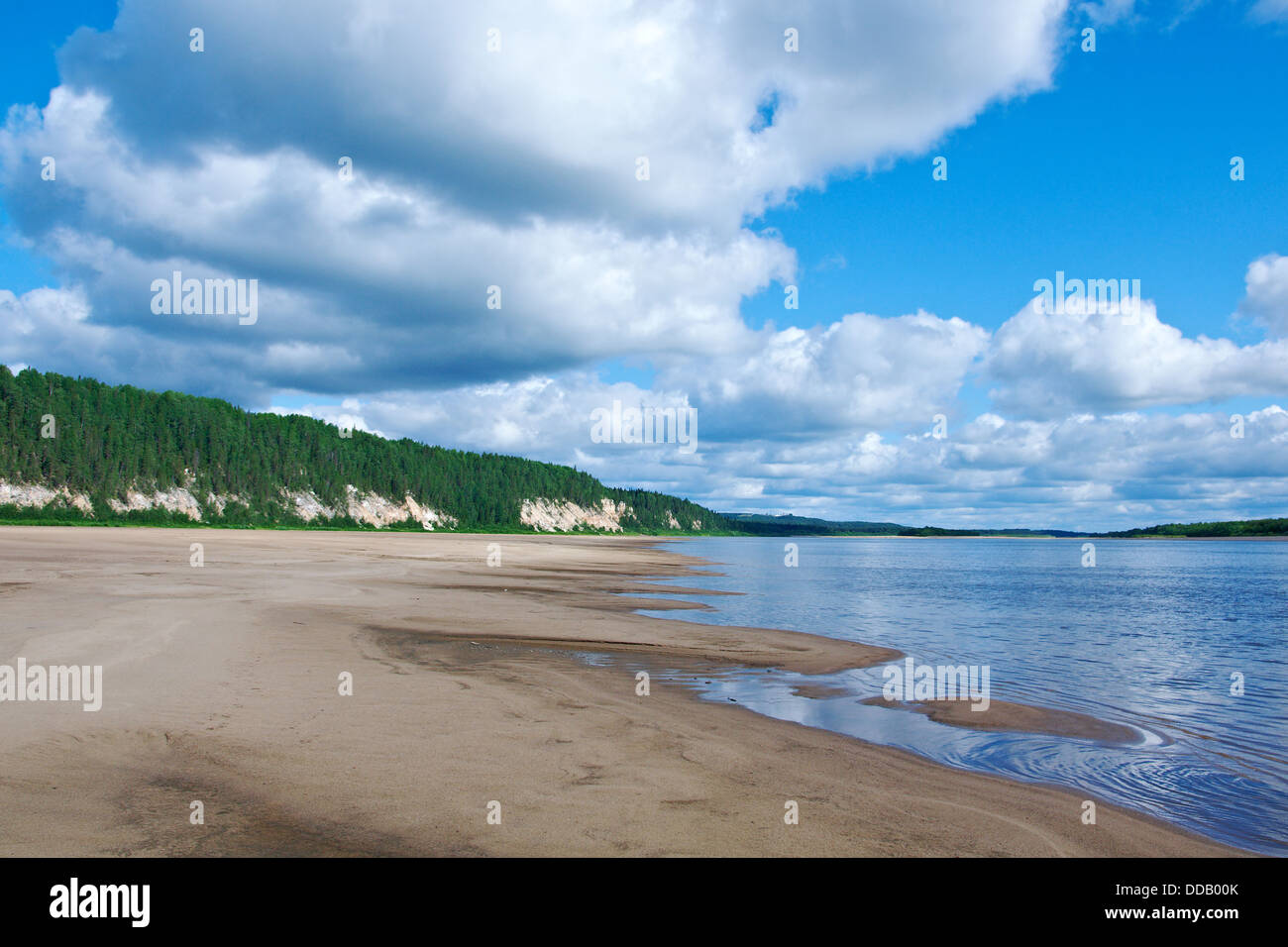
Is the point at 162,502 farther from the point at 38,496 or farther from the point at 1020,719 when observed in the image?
the point at 1020,719

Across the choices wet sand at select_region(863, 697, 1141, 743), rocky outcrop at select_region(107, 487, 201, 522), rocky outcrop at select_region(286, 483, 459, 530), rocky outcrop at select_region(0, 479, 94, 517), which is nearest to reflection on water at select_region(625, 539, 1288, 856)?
wet sand at select_region(863, 697, 1141, 743)

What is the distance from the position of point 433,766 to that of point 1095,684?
1584 cm

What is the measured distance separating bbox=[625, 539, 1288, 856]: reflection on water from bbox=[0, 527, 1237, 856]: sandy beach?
1.07m

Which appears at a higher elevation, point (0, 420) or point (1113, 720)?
point (0, 420)

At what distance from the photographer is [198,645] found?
46.7 feet

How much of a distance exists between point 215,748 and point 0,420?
117757mm

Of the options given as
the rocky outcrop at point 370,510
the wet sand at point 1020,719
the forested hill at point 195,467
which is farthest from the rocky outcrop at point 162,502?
the wet sand at point 1020,719

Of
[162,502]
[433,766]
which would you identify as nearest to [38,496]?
[162,502]

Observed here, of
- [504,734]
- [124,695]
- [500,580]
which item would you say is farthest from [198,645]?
[500,580]

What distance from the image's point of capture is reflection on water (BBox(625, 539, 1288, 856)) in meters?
9.70

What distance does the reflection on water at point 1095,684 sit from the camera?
382 inches

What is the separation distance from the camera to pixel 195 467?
115125 mm

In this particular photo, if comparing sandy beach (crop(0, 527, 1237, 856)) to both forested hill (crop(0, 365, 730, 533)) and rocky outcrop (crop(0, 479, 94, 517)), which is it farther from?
forested hill (crop(0, 365, 730, 533))

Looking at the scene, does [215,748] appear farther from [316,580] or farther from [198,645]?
[316,580]
